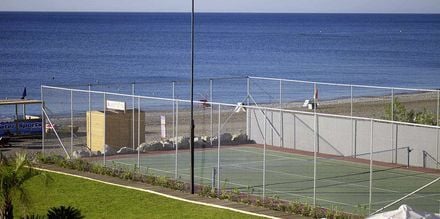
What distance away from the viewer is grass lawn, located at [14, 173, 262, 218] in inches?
925

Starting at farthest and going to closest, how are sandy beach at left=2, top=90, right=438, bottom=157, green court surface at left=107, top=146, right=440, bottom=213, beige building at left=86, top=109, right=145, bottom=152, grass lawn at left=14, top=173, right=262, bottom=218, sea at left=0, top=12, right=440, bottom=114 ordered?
sea at left=0, top=12, right=440, bottom=114
sandy beach at left=2, top=90, right=438, bottom=157
beige building at left=86, top=109, right=145, bottom=152
green court surface at left=107, top=146, right=440, bottom=213
grass lawn at left=14, top=173, right=262, bottom=218

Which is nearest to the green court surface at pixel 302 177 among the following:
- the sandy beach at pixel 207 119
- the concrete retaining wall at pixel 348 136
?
the concrete retaining wall at pixel 348 136

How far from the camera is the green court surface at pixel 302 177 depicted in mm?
25844

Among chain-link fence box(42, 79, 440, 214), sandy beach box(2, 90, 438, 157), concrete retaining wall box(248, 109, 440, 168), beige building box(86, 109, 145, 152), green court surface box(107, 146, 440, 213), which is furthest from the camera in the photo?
sandy beach box(2, 90, 438, 157)

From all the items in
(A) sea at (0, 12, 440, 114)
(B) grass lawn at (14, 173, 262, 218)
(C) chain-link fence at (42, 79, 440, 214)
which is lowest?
(B) grass lawn at (14, 173, 262, 218)

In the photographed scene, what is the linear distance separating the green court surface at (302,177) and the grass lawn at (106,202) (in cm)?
268

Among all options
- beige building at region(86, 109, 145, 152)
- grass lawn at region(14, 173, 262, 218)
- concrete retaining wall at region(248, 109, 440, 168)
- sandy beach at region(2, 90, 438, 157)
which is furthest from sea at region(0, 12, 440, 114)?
grass lawn at region(14, 173, 262, 218)

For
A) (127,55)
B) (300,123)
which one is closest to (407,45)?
(127,55)

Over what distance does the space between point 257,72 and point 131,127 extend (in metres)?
77.9

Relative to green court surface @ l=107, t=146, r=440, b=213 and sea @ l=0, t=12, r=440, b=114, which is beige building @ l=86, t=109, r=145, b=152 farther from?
sea @ l=0, t=12, r=440, b=114

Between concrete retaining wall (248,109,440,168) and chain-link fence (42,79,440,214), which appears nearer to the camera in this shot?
chain-link fence (42,79,440,214)

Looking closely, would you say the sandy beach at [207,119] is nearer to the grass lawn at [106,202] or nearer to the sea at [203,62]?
the grass lawn at [106,202]

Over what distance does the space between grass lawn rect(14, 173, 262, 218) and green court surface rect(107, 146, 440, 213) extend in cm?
268

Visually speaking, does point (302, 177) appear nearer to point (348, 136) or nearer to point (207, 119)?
point (348, 136)
